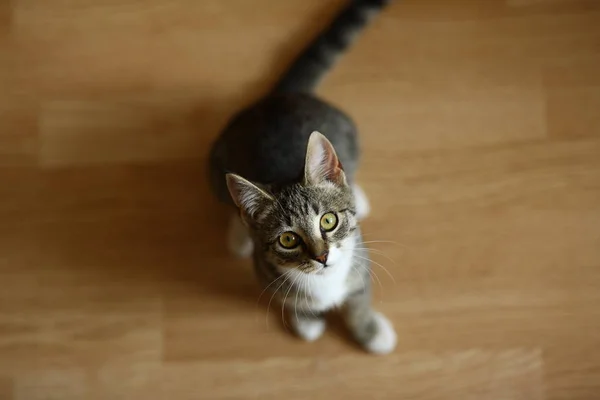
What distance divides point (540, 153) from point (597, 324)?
0.44 metres

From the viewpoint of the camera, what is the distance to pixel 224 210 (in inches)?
64.5

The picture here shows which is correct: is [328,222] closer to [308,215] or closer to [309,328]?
[308,215]

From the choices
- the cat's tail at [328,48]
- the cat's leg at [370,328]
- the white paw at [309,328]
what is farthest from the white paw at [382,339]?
the cat's tail at [328,48]

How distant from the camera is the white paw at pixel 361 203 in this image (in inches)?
61.4

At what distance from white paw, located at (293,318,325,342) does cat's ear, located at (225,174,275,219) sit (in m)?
0.40

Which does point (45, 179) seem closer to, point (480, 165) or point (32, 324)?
point (32, 324)

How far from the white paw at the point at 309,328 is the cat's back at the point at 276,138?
0.34 metres

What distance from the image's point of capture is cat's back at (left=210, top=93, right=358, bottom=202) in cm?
135

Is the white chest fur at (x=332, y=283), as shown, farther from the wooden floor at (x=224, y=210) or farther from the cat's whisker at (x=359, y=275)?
the wooden floor at (x=224, y=210)

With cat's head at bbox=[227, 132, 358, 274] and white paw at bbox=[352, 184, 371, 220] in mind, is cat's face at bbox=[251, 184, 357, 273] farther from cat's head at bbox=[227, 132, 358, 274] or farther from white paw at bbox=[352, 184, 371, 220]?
white paw at bbox=[352, 184, 371, 220]

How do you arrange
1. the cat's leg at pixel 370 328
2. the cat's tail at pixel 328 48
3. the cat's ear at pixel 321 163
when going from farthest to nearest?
the cat's tail at pixel 328 48
the cat's leg at pixel 370 328
the cat's ear at pixel 321 163

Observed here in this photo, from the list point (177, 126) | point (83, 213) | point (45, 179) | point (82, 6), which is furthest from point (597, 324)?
point (82, 6)

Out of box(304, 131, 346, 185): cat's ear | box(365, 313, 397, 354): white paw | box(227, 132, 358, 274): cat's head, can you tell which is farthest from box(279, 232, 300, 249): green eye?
box(365, 313, 397, 354): white paw

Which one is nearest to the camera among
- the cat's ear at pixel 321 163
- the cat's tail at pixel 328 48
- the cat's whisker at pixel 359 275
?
the cat's ear at pixel 321 163
